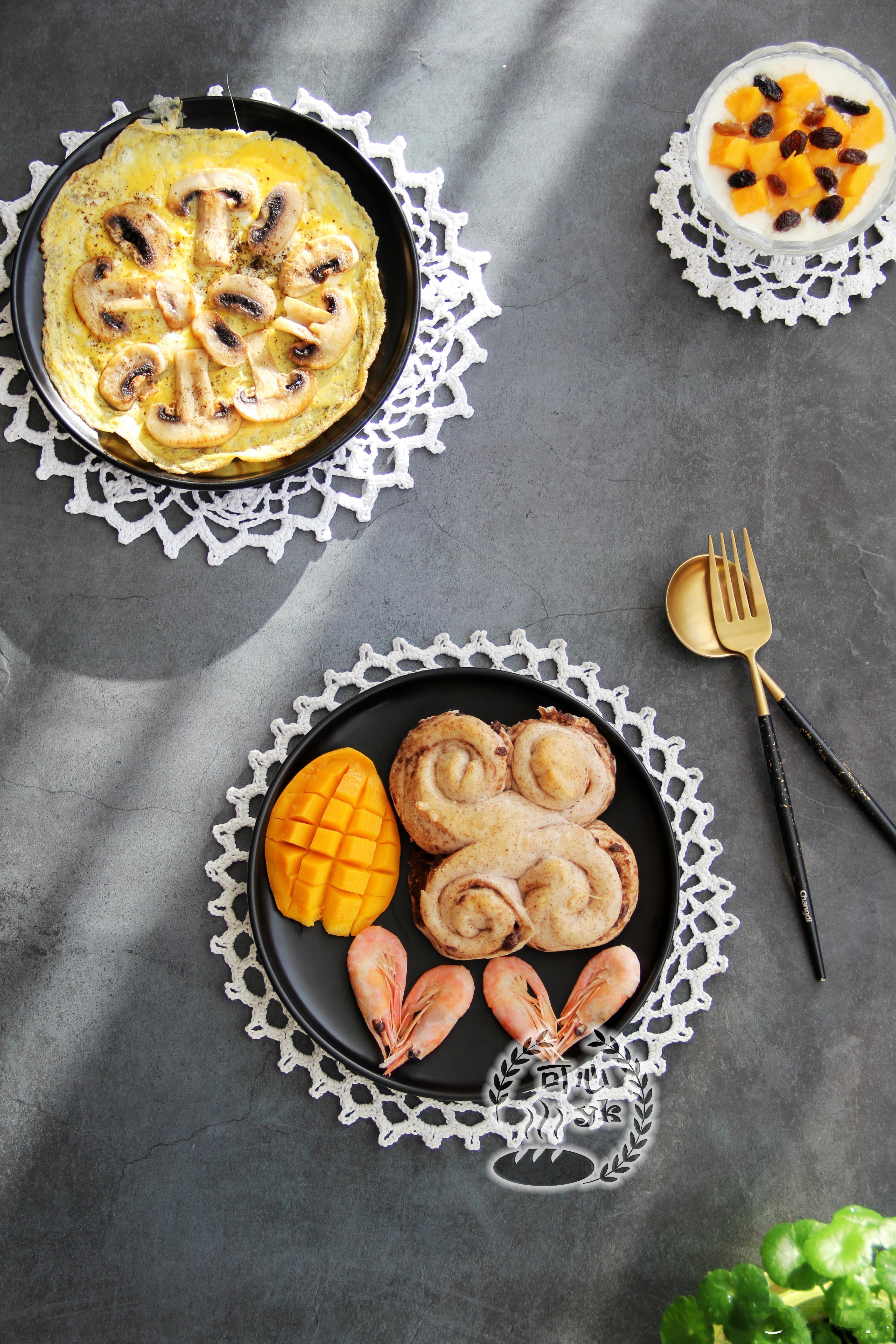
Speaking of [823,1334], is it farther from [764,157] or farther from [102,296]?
[102,296]

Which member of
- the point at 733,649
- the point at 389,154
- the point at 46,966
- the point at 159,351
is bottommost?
the point at 46,966

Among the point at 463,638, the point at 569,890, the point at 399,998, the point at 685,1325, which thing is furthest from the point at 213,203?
the point at 685,1325

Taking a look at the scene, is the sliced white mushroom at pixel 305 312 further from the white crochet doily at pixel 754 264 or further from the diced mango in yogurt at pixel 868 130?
the diced mango in yogurt at pixel 868 130

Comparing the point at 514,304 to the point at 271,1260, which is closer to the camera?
the point at 271,1260

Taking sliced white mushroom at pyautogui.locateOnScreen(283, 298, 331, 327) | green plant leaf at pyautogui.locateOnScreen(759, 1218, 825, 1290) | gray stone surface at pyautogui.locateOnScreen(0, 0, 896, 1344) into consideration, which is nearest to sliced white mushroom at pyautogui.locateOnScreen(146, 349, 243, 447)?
sliced white mushroom at pyautogui.locateOnScreen(283, 298, 331, 327)

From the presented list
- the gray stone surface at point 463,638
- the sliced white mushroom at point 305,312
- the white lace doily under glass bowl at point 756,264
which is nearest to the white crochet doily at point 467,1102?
the gray stone surface at point 463,638

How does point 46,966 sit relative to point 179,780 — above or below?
below

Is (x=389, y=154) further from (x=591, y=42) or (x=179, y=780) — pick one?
(x=179, y=780)

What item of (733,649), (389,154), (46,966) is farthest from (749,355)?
(46,966)
